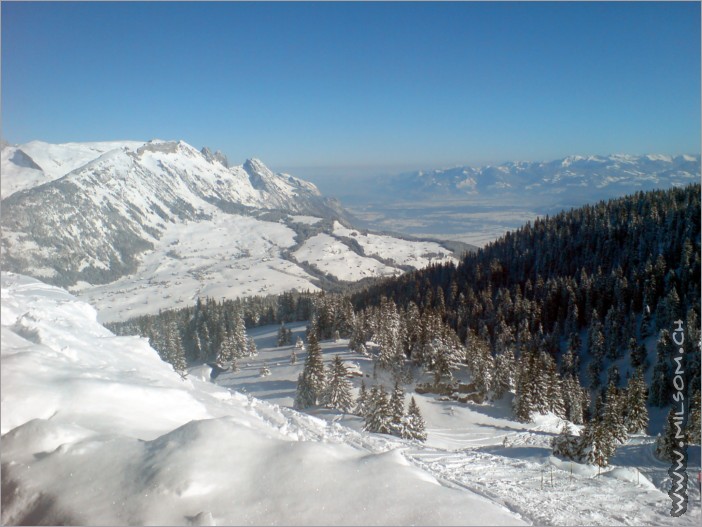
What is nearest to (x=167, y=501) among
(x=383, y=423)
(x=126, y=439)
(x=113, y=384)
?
(x=126, y=439)

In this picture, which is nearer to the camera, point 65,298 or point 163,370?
point 163,370

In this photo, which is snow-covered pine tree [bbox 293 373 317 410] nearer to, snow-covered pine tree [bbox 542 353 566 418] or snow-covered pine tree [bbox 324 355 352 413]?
snow-covered pine tree [bbox 324 355 352 413]

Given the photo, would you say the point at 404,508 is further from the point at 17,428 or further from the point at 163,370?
the point at 163,370

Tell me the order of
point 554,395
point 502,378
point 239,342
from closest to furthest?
1. point 554,395
2. point 502,378
3. point 239,342

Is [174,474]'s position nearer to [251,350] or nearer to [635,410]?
[635,410]

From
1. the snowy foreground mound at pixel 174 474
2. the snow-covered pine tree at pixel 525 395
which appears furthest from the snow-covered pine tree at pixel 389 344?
the snowy foreground mound at pixel 174 474

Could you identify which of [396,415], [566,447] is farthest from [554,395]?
[396,415]

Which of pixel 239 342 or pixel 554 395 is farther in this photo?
pixel 239 342

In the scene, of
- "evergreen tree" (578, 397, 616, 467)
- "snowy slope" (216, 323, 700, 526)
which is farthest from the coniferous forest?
"snowy slope" (216, 323, 700, 526)
